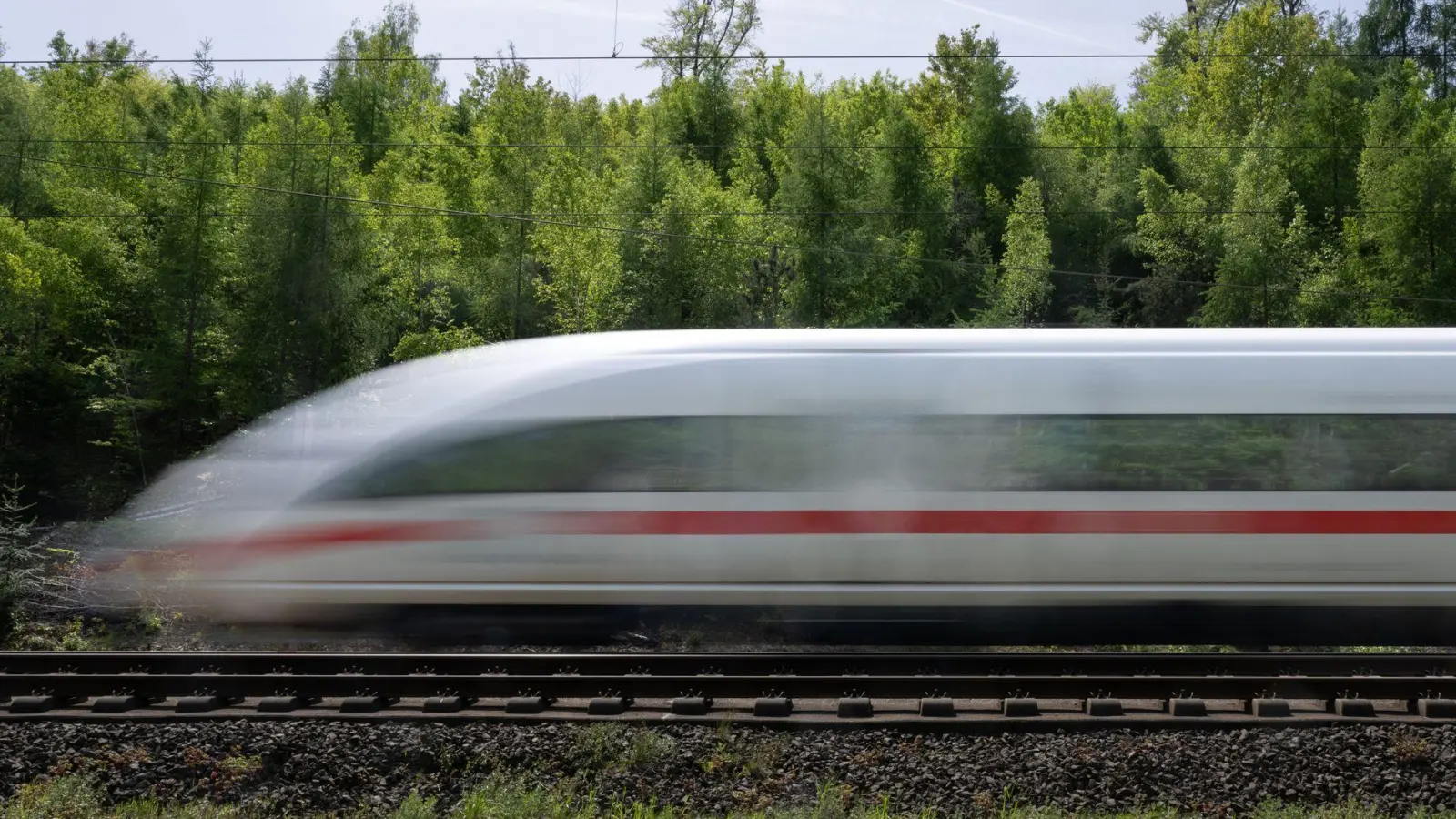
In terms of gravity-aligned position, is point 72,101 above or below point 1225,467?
above

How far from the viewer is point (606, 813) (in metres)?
6.20

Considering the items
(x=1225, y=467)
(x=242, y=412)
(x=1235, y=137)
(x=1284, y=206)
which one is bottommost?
(x=242, y=412)

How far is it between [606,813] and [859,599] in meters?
2.11

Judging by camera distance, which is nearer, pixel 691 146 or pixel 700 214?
pixel 700 214

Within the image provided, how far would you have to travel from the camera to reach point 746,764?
6.80 meters

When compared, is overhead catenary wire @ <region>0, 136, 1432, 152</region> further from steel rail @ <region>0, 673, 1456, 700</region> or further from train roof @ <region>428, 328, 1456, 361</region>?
train roof @ <region>428, 328, 1456, 361</region>

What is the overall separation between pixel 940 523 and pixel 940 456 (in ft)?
1.40

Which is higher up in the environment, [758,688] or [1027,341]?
[1027,341]

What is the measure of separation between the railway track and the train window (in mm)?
1343

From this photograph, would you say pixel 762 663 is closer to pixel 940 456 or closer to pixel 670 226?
pixel 940 456

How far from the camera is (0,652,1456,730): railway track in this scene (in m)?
7.31

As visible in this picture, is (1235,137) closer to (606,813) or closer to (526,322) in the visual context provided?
(526,322)

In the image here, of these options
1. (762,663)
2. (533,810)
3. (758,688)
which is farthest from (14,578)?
(533,810)

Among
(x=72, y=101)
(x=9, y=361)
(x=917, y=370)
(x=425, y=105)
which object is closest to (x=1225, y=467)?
(x=917, y=370)
